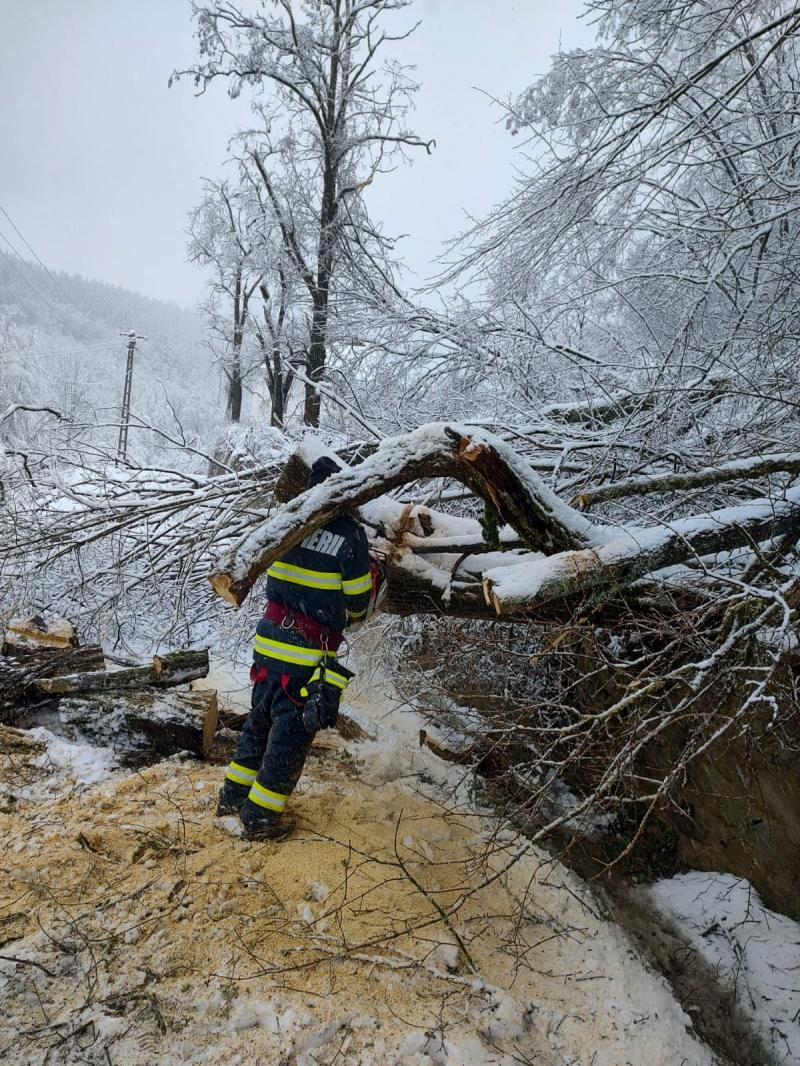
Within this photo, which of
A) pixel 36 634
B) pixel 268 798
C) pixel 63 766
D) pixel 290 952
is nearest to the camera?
pixel 290 952

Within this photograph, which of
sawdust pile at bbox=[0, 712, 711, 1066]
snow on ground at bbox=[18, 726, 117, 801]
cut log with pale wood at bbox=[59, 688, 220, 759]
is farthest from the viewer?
cut log with pale wood at bbox=[59, 688, 220, 759]

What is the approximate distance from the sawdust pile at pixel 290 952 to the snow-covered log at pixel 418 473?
1.25 meters

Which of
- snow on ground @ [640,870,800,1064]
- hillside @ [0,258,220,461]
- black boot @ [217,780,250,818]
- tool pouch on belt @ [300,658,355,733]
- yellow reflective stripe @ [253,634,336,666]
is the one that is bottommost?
snow on ground @ [640,870,800,1064]

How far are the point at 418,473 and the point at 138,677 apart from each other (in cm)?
275

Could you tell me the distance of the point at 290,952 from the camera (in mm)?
2162

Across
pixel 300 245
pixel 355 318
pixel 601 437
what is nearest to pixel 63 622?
pixel 355 318

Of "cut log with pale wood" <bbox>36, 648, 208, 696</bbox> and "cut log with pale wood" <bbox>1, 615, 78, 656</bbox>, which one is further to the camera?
"cut log with pale wood" <bbox>1, 615, 78, 656</bbox>

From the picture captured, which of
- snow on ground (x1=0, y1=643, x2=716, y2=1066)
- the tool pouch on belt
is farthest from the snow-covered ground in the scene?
the tool pouch on belt

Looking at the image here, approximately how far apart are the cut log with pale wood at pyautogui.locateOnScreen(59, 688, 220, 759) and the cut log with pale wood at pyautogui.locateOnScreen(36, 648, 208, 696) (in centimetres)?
12

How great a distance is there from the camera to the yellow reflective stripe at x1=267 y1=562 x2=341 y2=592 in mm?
2814

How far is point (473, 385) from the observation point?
477 centimetres

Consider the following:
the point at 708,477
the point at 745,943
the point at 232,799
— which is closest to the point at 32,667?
the point at 232,799

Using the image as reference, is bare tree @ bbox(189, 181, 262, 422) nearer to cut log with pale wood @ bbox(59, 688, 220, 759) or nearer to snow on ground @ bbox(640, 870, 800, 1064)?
cut log with pale wood @ bbox(59, 688, 220, 759)

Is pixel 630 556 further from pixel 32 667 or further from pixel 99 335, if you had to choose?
pixel 99 335
